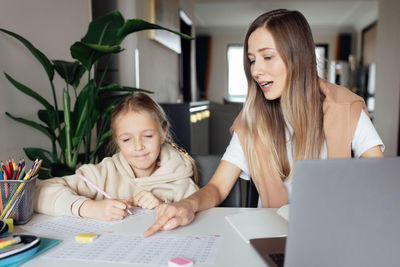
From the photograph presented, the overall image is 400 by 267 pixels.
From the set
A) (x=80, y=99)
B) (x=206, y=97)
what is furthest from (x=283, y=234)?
(x=206, y=97)

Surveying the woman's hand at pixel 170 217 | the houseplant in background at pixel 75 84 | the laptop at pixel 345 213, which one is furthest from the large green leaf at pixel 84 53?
the laptop at pixel 345 213

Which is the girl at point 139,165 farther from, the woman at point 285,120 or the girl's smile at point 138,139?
the woman at point 285,120

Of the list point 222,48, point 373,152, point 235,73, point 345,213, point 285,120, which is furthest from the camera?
point 235,73

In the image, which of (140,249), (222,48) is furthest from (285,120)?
(222,48)

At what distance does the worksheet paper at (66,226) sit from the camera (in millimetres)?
776

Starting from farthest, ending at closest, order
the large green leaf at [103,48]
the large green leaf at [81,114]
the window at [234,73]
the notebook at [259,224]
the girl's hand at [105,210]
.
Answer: the window at [234,73] → the large green leaf at [81,114] → the large green leaf at [103,48] → the girl's hand at [105,210] → the notebook at [259,224]

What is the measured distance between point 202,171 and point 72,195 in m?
Result: 0.48

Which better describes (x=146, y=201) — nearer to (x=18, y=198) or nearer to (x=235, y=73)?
(x=18, y=198)

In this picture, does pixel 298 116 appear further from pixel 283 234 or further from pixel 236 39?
pixel 236 39

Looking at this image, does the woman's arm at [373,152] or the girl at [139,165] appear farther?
the girl at [139,165]

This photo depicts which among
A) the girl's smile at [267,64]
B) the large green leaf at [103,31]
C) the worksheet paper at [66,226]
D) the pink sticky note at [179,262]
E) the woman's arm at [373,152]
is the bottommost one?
the worksheet paper at [66,226]

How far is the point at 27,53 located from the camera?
4.86ft

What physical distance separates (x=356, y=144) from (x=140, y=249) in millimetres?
742

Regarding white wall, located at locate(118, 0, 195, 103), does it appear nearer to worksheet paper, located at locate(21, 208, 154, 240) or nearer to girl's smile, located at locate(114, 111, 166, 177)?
girl's smile, located at locate(114, 111, 166, 177)
